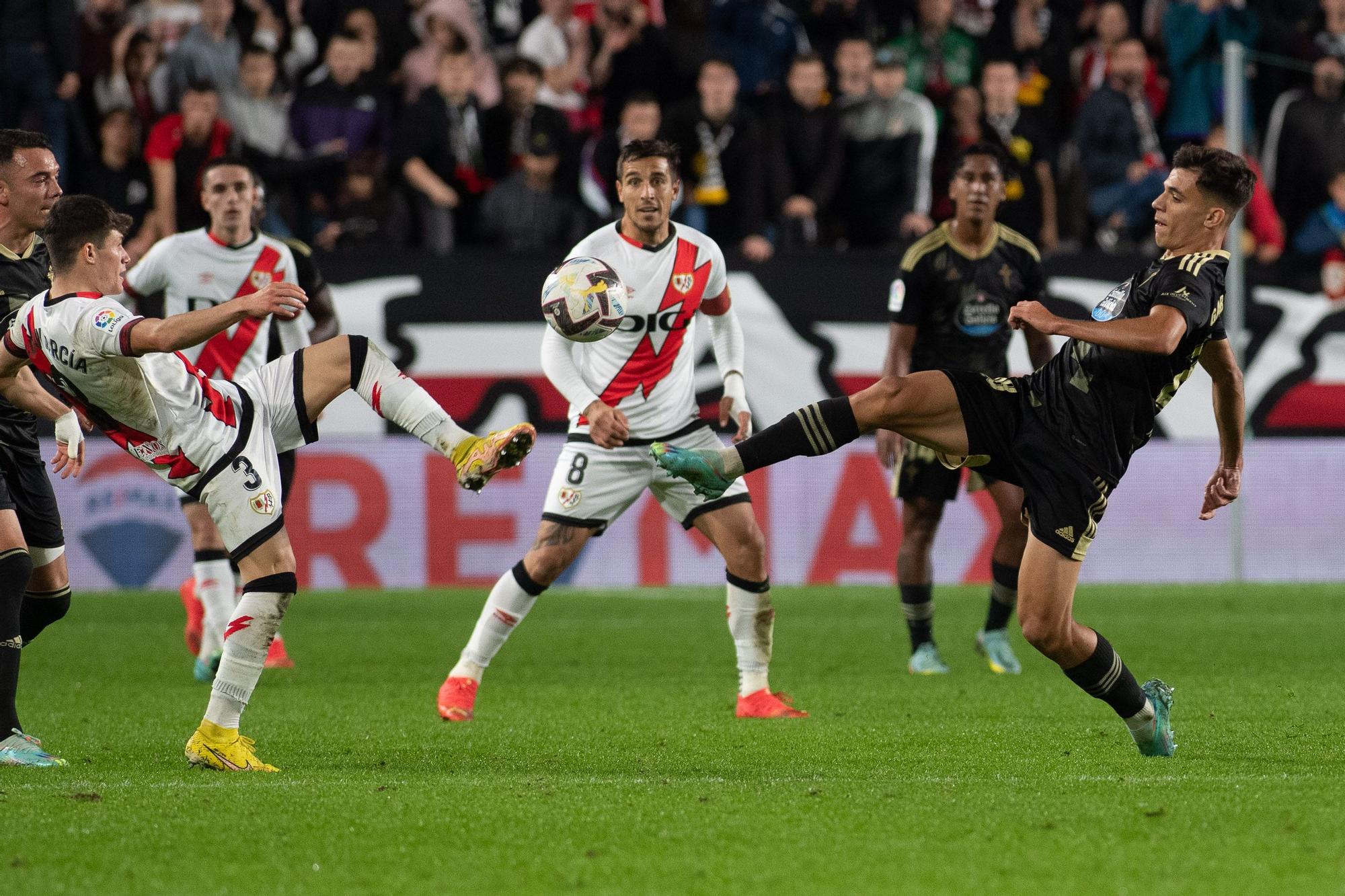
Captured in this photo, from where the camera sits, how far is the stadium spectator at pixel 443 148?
1391 centimetres

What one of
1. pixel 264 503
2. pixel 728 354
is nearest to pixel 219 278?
pixel 728 354

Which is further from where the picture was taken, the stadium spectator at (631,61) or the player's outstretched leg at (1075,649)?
the stadium spectator at (631,61)

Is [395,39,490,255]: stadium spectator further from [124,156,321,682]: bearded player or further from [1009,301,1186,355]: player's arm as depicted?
[1009,301,1186,355]: player's arm

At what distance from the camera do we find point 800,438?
5.61 meters

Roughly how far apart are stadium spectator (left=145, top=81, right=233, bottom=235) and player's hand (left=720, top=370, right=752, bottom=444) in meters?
6.87

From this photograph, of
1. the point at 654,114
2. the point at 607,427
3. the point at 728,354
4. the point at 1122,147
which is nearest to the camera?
the point at 607,427

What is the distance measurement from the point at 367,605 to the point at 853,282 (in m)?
4.51

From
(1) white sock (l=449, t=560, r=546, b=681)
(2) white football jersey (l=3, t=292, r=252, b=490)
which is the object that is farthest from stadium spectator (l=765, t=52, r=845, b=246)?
(2) white football jersey (l=3, t=292, r=252, b=490)

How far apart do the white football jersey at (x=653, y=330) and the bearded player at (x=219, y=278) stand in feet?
6.46

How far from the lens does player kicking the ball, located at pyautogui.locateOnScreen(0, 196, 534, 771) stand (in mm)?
5480

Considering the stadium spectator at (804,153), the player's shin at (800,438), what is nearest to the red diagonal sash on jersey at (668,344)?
the player's shin at (800,438)

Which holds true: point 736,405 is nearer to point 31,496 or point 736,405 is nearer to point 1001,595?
point 1001,595

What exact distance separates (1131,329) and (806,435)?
1.09m

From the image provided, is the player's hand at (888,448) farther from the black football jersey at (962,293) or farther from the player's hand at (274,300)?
the player's hand at (274,300)
